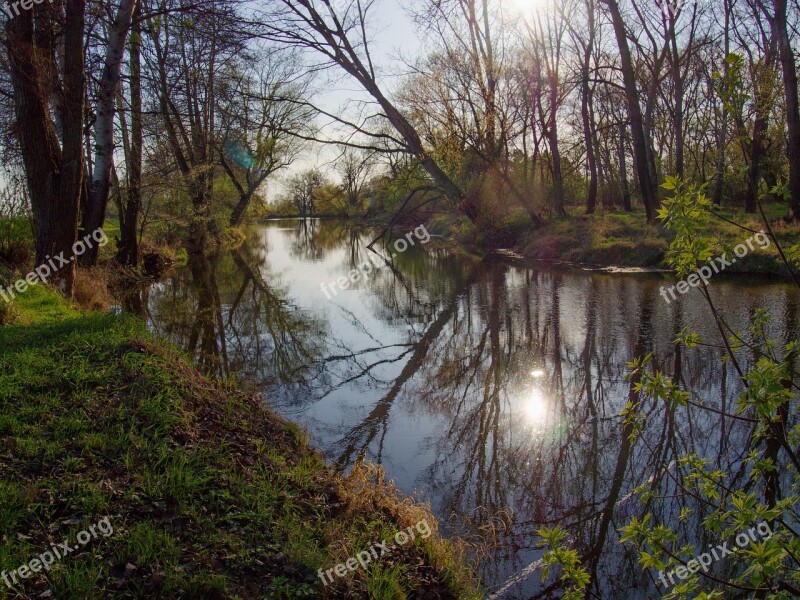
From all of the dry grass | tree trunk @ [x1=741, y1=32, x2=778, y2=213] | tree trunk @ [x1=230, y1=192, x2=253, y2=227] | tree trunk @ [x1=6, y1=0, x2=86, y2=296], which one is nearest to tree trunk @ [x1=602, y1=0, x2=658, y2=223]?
tree trunk @ [x1=741, y1=32, x2=778, y2=213]

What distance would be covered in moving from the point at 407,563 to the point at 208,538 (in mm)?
1238

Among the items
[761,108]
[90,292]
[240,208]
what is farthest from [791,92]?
[240,208]

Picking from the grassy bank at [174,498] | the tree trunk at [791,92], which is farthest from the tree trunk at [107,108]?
the tree trunk at [791,92]

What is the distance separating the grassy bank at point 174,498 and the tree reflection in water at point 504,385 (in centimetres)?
67

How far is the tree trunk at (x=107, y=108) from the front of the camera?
31.5ft

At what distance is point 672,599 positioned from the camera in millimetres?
2291

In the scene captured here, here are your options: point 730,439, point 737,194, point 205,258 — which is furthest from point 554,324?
point 737,194

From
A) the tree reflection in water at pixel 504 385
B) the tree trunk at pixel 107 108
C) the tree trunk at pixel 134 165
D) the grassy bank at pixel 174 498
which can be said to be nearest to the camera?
the grassy bank at pixel 174 498

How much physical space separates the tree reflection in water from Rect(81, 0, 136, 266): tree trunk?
263 cm

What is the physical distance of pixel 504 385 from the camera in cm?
751

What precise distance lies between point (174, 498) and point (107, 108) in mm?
8588

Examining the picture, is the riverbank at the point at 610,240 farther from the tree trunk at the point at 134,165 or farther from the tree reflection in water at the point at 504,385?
the tree trunk at the point at 134,165

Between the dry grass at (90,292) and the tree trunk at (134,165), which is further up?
the tree trunk at (134,165)

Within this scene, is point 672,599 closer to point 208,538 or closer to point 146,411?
point 208,538
